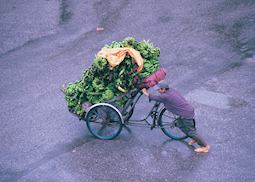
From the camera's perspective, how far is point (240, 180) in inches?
267

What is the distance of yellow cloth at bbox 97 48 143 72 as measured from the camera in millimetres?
6941

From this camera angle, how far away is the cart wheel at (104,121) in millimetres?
7406

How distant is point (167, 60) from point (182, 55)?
0.47 meters

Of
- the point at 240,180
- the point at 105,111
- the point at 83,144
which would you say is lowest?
the point at 240,180

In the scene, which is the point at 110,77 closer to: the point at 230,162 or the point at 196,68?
the point at 230,162

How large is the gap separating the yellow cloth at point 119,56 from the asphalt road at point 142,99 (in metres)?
1.77

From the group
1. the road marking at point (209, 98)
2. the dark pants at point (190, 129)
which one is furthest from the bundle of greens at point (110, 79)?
the road marking at point (209, 98)

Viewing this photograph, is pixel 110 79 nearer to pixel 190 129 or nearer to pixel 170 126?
pixel 170 126

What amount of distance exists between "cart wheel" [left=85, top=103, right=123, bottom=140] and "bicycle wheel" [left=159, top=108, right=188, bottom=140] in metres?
0.83

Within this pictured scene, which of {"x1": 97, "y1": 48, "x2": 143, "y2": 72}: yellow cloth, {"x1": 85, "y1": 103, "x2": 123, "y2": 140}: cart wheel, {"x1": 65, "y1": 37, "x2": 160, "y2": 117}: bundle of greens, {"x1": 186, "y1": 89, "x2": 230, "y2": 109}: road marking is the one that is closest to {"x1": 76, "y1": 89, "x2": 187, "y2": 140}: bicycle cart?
{"x1": 85, "y1": 103, "x2": 123, "y2": 140}: cart wheel

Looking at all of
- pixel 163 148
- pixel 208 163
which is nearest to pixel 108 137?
pixel 163 148

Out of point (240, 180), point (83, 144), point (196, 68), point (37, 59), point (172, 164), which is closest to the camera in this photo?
point (240, 180)

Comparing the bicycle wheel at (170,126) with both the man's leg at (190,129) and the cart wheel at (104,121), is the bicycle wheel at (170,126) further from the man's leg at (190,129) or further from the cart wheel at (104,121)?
the cart wheel at (104,121)

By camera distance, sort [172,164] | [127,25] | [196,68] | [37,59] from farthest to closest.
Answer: [127,25] → [37,59] → [196,68] → [172,164]
